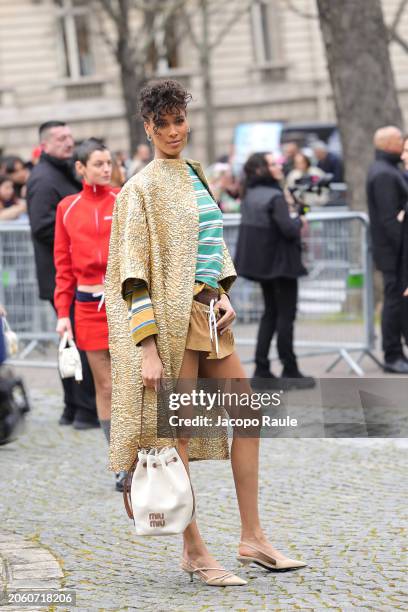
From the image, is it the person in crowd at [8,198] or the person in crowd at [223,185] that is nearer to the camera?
the person in crowd at [8,198]

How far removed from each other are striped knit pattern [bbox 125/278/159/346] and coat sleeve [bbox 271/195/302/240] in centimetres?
550

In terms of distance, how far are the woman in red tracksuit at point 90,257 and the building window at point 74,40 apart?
117ft

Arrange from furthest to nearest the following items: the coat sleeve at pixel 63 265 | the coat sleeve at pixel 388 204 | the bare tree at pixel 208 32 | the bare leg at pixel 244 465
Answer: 1. the bare tree at pixel 208 32
2. the coat sleeve at pixel 388 204
3. the coat sleeve at pixel 63 265
4. the bare leg at pixel 244 465

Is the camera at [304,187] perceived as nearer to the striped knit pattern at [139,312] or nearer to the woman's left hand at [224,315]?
the woman's left hand at [224,315]

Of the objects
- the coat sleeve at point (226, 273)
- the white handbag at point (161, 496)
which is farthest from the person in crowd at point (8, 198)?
the white handbag at point (161, 496)

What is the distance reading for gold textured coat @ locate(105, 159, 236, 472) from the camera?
5547mm

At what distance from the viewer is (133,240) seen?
217 inches

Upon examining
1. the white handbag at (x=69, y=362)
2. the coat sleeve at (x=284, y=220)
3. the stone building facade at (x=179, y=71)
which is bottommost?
the white handbag at (x=69, y=362)

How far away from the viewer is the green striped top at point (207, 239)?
5.64 meters

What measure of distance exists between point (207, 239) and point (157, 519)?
1055 millimetres

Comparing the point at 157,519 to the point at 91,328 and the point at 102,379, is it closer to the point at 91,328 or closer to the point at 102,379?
the point at 102,379

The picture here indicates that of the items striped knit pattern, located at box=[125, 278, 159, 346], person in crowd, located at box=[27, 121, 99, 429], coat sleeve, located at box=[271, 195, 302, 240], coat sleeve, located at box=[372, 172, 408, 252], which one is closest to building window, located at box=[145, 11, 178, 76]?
coat sleeve, located at box=[372, 172, 408, 252]

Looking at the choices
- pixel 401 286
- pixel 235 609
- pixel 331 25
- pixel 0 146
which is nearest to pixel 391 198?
pixel 401 286

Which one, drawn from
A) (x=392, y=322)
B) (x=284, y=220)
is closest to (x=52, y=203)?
(x=284, y=220)
